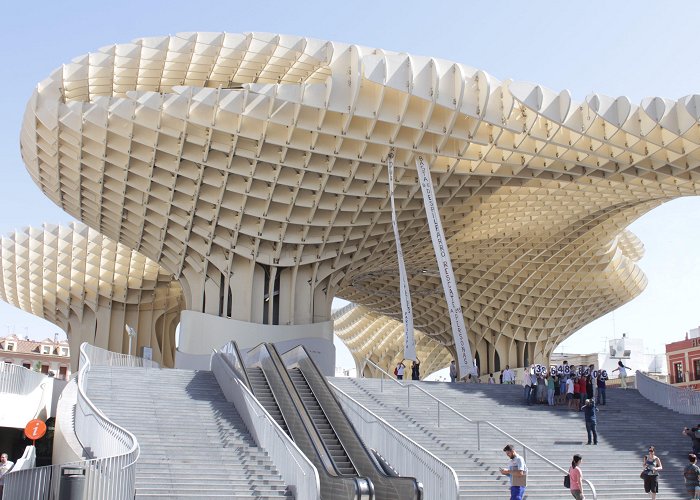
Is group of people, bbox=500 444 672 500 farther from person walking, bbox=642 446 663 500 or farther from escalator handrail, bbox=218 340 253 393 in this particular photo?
escalator handrail, bbox=218 340 253 393

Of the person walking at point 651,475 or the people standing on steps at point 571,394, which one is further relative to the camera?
the people standing on steps at point 571,394

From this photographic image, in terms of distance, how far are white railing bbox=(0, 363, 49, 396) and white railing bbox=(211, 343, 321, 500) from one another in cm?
593

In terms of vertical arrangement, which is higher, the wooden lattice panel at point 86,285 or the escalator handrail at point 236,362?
the wooden lattice panel at point 86,285

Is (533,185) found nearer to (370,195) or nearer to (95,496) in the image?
(370,195)

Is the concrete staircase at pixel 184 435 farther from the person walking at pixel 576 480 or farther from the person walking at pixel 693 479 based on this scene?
the person walking at pixel 693 479

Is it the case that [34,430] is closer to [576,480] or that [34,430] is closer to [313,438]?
[313,438]

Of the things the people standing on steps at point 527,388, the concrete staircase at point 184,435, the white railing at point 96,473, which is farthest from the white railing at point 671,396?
the white railing at point 96,473

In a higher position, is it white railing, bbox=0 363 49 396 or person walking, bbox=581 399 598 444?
white railing, bbox=0 363 49 396

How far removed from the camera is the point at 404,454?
1570cm

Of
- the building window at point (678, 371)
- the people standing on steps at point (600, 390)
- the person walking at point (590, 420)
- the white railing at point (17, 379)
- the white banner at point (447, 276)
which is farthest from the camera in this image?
the building window at point (678, 371)

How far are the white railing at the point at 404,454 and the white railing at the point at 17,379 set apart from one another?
10200 mm

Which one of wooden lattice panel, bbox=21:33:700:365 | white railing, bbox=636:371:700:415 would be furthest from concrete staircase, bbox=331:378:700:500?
wooden lattice panel, bbox=21:33:700:365

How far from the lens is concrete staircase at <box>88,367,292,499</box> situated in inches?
565

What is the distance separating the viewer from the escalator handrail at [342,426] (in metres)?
14.7
